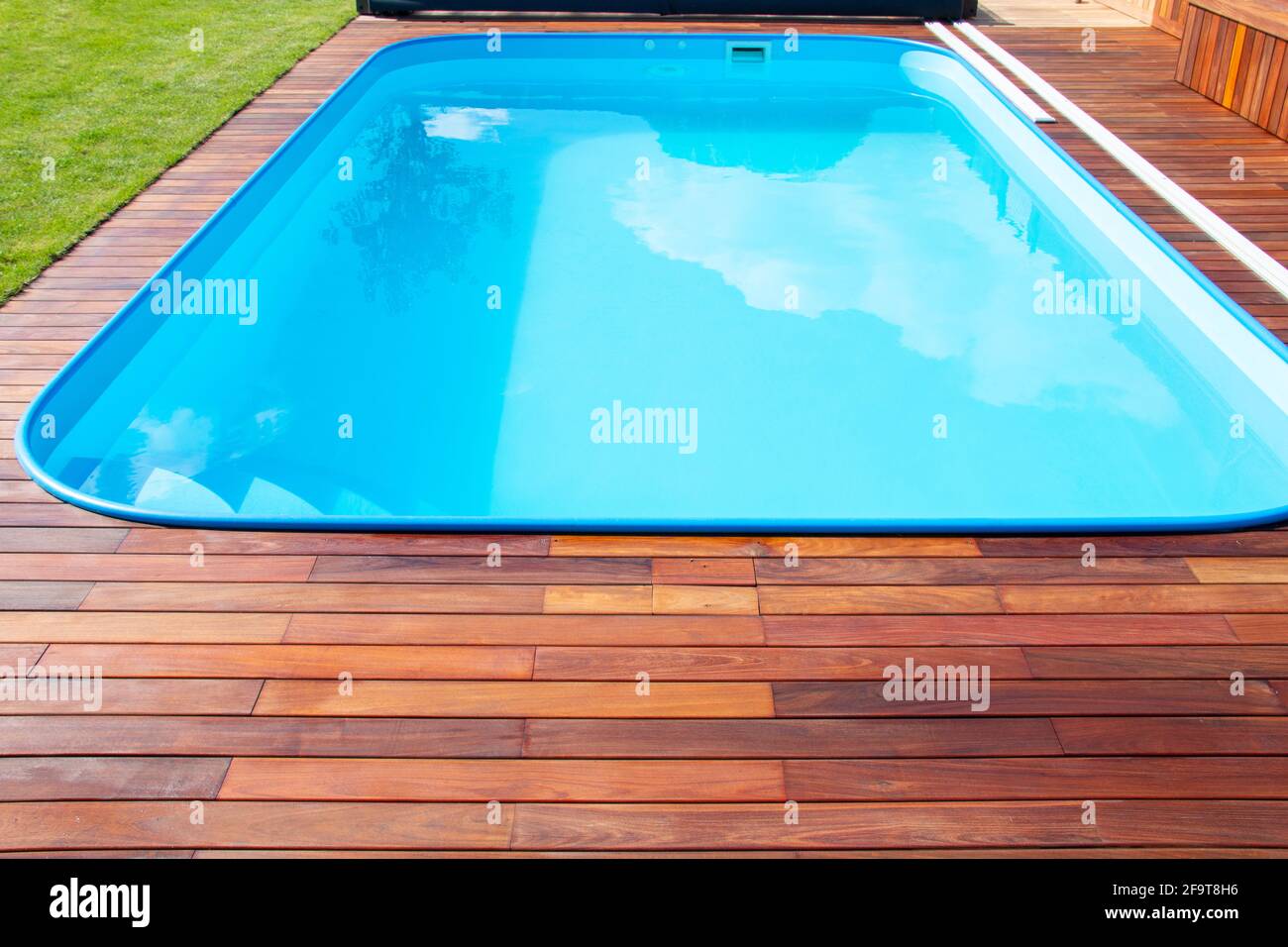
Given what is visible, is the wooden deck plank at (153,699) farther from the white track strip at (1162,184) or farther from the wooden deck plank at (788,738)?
the white track strip at (1162,184)

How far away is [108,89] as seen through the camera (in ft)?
18.4

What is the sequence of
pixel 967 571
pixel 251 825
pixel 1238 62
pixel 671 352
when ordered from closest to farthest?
pixel 251 825 < pixel 967 571 < pixel 671 352 < pixel 1238 62

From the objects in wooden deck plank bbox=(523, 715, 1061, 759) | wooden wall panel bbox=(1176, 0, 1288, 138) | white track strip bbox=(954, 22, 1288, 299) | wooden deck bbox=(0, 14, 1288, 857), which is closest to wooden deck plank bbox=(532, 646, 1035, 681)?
wooden deck bbox=(0, 14, 1288, 857)

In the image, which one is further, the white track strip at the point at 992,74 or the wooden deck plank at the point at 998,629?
the white track strip at the point at 992,74

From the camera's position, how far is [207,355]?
12.3ft

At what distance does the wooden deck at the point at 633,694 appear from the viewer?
5.62 feet

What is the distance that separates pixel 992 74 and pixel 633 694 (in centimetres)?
518

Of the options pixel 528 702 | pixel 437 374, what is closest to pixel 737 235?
pixel 437 374

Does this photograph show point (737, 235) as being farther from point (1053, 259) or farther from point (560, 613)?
point (560, 613)

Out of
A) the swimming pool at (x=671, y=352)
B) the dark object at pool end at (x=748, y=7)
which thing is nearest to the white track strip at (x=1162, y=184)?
the swimming pool at (x=671, y=352)

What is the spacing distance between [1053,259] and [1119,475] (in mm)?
1454

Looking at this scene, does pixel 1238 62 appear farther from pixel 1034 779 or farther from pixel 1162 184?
pixel 1034 779

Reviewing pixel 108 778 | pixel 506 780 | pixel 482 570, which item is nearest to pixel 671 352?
pixel 482 570

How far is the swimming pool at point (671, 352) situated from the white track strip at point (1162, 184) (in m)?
0.25
